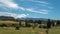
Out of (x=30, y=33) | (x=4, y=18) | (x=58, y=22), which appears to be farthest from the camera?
(x=4, y=18)

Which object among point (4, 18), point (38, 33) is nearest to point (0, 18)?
point (4, 18)

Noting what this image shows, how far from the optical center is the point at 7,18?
358 ft

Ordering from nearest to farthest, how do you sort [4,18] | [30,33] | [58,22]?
[30,33] < [58,22] < [4,18]

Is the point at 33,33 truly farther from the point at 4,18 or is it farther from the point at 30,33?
the point at 4,18

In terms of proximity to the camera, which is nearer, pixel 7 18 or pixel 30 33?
pixel 30 33

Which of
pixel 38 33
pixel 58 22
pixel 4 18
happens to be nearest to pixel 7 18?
pixel 4 18

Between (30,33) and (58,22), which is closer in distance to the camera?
(30,33)

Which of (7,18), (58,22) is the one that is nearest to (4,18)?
(7,18)

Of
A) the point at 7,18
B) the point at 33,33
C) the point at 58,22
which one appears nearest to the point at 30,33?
the point at 33,33

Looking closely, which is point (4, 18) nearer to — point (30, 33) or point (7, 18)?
point (7, 18)

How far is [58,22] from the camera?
88.2 metres

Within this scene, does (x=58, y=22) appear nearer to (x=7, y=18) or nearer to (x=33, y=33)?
(x=7, y=18)

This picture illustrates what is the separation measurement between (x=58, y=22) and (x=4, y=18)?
3530 centimetres

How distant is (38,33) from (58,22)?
4804 centimetres
